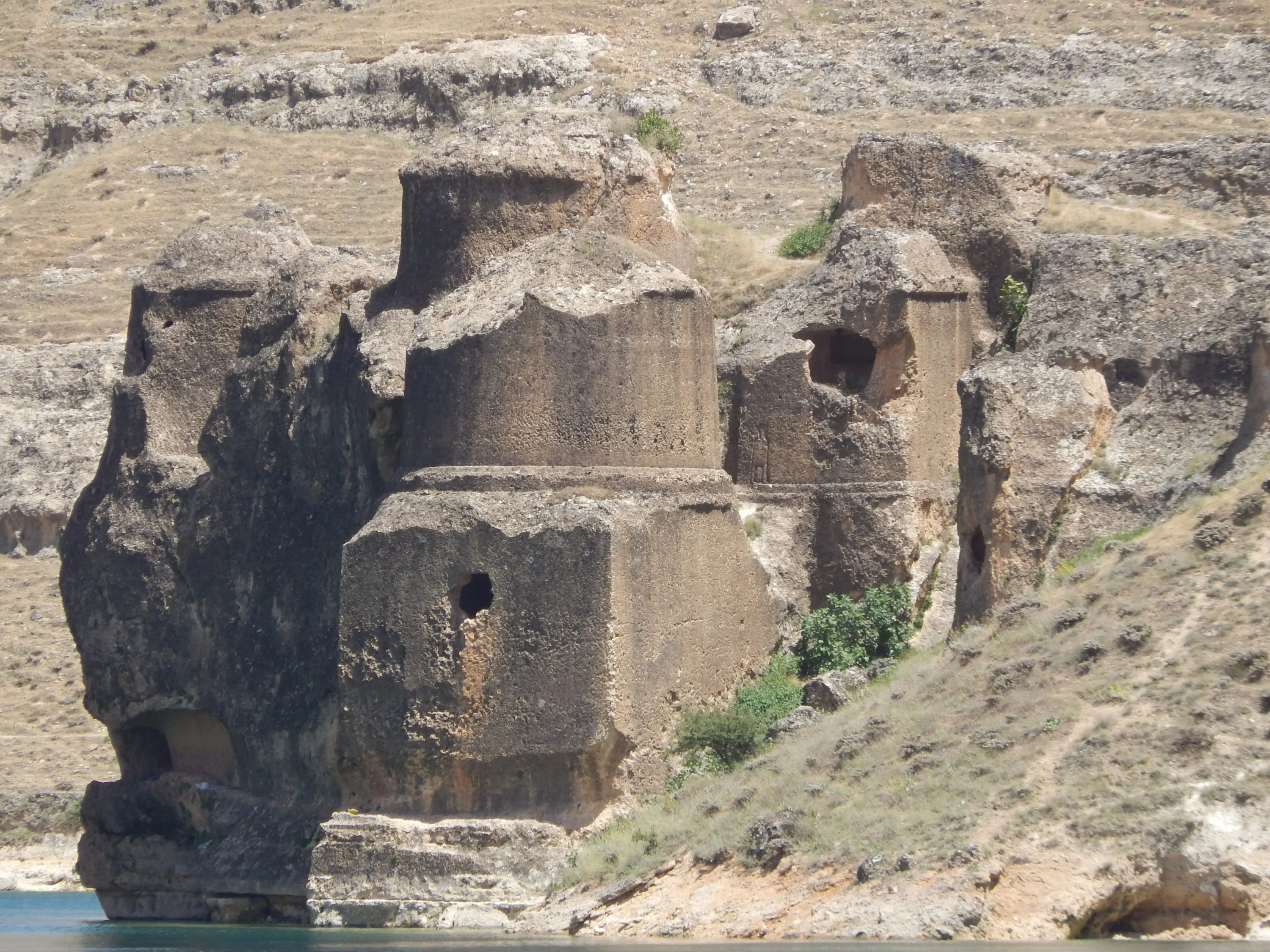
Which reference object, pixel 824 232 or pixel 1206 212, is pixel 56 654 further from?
pixel 1206 212

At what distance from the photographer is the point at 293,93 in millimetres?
73125

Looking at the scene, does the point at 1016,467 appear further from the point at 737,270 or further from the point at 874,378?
the point at 737,270

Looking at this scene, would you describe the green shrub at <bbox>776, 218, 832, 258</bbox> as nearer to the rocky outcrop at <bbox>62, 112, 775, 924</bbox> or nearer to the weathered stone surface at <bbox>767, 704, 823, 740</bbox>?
the rocky outcrop at <bbox>62, 112, 775, 924</bbox>

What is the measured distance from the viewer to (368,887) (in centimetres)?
2600

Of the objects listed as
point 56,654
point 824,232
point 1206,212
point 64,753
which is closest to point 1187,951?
point 1206,212

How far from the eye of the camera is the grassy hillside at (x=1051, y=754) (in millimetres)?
21234

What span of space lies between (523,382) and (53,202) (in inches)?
1743

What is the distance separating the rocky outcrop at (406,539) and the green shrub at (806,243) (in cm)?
233

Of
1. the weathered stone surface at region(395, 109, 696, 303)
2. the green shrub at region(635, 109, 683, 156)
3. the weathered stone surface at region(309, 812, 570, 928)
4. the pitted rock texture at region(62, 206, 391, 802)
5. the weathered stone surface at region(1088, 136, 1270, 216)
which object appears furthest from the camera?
the green shrub at region(635, 109, 683, 156)

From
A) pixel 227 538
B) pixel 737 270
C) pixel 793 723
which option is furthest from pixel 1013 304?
pixel 227 538

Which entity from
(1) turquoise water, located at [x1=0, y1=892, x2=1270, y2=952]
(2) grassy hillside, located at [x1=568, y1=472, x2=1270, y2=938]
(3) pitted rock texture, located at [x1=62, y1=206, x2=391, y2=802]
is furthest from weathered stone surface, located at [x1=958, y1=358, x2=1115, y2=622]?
(3) pitted rock texture, located at [x1=62, y1=206, x2=391, y2=802]

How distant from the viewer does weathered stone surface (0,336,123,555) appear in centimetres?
5309

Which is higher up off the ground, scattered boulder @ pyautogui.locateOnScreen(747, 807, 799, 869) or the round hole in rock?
the round hole in rock

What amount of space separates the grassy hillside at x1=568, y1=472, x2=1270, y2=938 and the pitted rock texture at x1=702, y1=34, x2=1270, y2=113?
1239 inches
